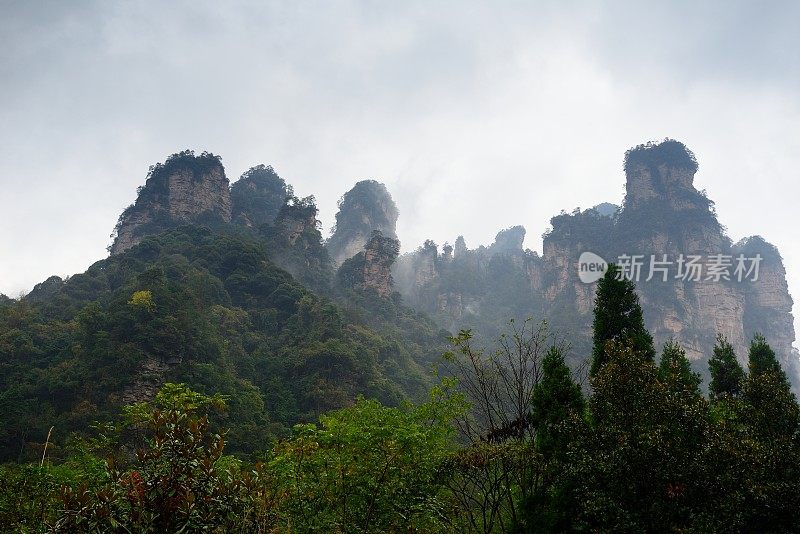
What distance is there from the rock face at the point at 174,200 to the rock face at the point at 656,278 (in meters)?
34.2

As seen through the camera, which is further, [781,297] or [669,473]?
[781,297]

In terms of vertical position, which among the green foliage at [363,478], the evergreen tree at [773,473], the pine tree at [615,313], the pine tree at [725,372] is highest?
the pine tree at [615,313]

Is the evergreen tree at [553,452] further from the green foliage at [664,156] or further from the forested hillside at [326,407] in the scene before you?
the green foliage at [664,156]

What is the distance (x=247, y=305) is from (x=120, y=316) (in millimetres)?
14010

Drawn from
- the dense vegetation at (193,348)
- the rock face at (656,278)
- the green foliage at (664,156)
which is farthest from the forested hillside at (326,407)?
the green foliage at (664,156)

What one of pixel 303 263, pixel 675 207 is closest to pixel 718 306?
pixel 675 207

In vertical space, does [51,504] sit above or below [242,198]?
below

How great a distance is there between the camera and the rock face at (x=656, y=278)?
5912 centimetres

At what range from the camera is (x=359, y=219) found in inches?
3238

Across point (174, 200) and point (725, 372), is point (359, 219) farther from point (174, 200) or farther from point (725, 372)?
point (725, 372)

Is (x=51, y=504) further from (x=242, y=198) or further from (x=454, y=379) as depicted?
(x=242, y=198)

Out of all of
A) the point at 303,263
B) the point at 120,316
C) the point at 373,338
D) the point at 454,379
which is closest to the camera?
the point at 454,379

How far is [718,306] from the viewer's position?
59.3m

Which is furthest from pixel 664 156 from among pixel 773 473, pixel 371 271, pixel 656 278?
pixel 773 473
